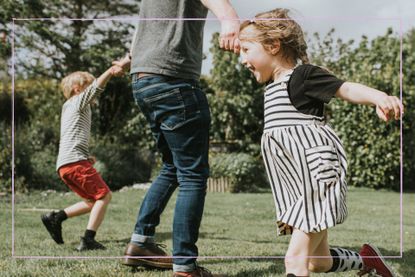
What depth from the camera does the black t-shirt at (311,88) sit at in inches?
87.5

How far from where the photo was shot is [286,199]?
2.37m

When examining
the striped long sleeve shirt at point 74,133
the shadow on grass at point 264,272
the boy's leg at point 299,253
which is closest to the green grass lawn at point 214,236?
the shadow on grass at point 264,272

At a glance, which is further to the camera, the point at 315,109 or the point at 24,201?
the point at 24,201

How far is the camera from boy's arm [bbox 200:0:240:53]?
236 centimetres

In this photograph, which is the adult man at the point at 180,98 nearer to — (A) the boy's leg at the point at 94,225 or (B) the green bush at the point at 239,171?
(A) the boy's leg at the point at 94,225

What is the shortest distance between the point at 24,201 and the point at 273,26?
700cm

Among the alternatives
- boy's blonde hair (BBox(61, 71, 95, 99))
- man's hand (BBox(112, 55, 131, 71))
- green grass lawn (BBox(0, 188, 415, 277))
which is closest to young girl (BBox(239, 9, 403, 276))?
green grass lawn (BBox(0, 188, 415, 277))

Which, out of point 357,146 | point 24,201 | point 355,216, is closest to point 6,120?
point 24,201

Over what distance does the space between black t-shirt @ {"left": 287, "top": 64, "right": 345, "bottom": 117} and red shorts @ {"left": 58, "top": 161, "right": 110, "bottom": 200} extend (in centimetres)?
245

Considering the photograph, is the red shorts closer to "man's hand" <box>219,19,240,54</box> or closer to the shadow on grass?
the shadow on grass

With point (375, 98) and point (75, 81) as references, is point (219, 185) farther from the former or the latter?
point (375, 98)

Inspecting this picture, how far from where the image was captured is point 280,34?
2.41m

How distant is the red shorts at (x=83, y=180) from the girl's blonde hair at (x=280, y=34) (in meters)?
2.27

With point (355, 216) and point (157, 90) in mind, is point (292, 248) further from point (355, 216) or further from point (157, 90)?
point (355, 216)
